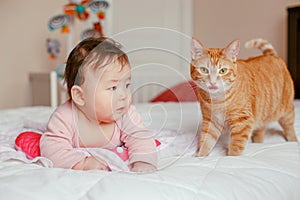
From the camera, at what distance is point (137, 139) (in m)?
0.89

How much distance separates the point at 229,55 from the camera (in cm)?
91

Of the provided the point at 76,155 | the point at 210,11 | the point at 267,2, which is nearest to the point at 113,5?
the point at 210,11

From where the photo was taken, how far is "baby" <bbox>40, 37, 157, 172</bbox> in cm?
82

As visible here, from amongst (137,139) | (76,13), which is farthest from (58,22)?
(137,139)

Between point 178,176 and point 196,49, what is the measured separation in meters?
0.31

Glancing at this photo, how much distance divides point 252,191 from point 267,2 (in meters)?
2.23

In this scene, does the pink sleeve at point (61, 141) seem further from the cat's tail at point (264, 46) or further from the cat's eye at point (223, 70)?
the cat's tail at point (264, 46)

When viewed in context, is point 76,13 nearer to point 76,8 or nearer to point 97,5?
point 76,8

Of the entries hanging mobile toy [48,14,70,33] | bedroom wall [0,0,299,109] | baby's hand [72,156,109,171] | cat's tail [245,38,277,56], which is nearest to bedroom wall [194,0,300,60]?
bedroom wall [0,0,299,109]

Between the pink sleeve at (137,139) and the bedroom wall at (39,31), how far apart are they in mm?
1939

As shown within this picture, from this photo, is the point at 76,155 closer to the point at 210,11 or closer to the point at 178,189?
the point at 178,189

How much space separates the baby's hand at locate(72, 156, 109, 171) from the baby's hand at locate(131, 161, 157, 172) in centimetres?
6

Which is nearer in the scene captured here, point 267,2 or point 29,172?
point 29,172

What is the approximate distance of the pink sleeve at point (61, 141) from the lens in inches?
32.1
